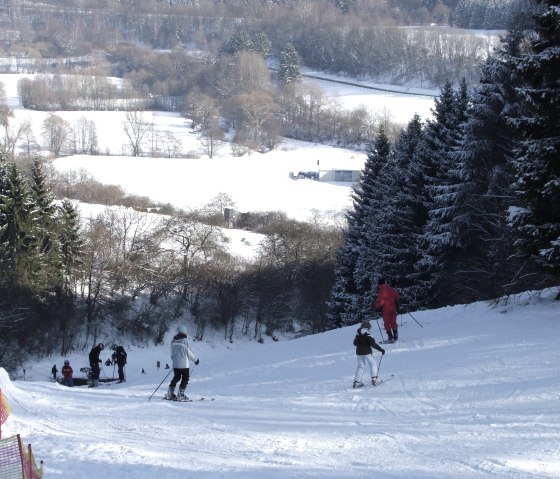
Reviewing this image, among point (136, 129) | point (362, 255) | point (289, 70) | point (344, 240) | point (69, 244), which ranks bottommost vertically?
point (136, 129)

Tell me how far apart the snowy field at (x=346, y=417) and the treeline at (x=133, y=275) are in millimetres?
24463

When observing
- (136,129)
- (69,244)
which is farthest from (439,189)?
(136,129)

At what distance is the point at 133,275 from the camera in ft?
151

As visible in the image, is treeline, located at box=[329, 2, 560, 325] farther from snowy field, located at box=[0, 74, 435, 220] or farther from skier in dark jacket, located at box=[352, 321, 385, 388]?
snowy field, located at box=[0, 74, 435, 220]

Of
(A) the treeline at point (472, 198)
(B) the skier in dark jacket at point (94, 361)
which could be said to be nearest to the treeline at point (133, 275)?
(A) the treeline at point (472, 198)

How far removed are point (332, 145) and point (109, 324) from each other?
72.8m

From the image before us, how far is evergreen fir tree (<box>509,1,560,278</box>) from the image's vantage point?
13.9 metres

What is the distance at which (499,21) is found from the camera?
158 m

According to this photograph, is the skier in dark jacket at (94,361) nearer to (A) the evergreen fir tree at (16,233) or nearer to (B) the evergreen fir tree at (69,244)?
(A) the evergreen fir tree at (16,233)

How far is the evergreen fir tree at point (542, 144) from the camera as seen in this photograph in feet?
45.6

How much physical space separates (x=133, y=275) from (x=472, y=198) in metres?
28.3

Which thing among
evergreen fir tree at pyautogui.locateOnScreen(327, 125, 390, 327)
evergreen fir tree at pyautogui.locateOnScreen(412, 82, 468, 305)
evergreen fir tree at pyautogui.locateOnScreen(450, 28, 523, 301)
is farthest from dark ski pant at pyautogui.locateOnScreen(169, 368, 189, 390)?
evergreen fir tree at pyautogui.locateOnScreen(327, 125, 390, 327)

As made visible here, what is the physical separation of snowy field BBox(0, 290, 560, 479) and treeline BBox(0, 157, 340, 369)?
80.3 feet

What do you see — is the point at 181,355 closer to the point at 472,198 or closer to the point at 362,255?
the point at 472,198
